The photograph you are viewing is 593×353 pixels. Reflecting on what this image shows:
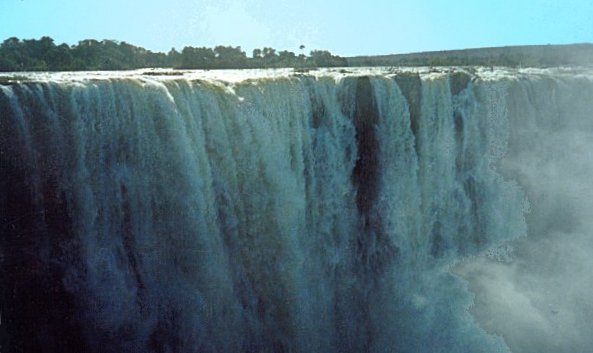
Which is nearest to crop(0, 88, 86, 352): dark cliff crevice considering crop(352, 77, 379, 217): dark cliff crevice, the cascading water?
the cascading water

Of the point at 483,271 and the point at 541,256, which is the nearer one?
the point at 483,271

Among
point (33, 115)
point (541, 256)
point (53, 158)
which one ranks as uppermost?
point (33, 115)

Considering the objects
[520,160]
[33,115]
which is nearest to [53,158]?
[33,115]

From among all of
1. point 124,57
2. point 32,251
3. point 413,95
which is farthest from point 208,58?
point 32,251

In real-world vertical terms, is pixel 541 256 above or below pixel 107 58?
below

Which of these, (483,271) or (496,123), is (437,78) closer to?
(496,123)

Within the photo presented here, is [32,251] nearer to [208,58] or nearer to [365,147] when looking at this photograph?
[365,147]
